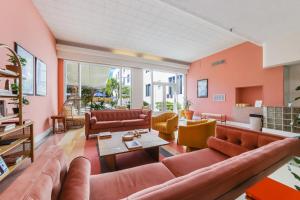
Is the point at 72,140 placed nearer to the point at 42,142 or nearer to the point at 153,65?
the point at 42,142

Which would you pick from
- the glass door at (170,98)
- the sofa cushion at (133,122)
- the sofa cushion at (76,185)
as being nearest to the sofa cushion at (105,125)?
the sofa cushion at (133,122)

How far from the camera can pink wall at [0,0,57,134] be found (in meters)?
2.28

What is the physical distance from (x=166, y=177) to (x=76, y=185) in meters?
0.80

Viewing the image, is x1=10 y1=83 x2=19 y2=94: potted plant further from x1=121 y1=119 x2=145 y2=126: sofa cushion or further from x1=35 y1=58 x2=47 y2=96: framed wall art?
x1=121 y1=119 x2=145 y2=126: sofa cushion

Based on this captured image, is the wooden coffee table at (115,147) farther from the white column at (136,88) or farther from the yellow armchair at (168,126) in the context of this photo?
the white column at (136,88)

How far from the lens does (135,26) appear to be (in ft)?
13.9

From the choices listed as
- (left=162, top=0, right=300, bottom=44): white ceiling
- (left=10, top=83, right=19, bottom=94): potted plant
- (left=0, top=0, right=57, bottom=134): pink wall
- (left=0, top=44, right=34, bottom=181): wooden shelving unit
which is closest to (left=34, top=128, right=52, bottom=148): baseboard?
(left=0, top=0, right=57, bottom=134): pink wall

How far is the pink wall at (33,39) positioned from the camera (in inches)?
89.6

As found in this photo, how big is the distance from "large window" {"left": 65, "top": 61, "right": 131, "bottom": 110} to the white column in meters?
0.22

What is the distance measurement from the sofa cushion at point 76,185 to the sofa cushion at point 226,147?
5.27ft

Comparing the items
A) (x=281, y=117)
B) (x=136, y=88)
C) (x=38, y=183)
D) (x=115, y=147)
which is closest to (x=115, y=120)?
(x=115, y=147)

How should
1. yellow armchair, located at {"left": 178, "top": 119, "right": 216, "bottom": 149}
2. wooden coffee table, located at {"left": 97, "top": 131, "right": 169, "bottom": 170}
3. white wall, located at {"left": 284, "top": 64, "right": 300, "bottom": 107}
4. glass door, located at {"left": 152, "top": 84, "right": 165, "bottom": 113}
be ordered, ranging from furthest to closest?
1. glass door, located at {"left": 152, "top": 84, "right": 165, "bottom": 113}
2. white wall, located at {"left": 284, "top": 64, "right": 300, "bottom": 107}
3. yellow armchair, located at {"left": 178, "top": 119, "right": 216, "bottom": 149}
4. wooden coffee table, located at {"left": 97, "top": 131, "right": 169, "bottom": 170}

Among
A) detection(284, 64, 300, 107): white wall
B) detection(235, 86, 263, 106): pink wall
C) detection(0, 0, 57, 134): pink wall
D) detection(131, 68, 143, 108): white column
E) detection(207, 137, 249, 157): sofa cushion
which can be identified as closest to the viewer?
detection(207, 137, 249, 157): sofa cushion

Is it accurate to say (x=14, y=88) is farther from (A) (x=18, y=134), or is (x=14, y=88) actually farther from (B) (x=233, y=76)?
(B) (x=233, y=76)
